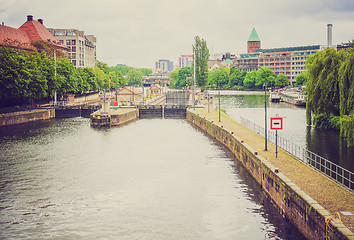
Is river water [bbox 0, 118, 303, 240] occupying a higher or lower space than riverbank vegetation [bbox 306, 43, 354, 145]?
lower

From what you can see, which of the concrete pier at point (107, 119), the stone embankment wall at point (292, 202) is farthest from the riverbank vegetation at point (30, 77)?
the stone embankment wall at point (292, 202)

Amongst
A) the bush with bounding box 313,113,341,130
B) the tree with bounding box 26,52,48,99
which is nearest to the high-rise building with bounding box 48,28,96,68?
the tree with bounding box 26,52,48,99

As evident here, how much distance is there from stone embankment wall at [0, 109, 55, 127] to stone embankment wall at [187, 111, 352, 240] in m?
49.1

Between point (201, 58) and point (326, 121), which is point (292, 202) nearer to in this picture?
point (326, 121)

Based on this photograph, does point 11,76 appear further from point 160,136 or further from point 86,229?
point 86,229

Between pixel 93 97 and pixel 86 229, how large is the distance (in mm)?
125559

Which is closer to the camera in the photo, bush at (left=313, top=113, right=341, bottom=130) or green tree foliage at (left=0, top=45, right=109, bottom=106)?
bush at (left=313, top=113, right=341, bottom=130)

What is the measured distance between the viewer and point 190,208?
102 ft

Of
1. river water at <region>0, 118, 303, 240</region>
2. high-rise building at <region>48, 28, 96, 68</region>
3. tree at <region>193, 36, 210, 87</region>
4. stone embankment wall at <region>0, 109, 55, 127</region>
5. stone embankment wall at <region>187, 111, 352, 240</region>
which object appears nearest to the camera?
stone embankment wall at <region>187, 111, 352, 240</region>

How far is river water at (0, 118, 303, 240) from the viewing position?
27141 mm

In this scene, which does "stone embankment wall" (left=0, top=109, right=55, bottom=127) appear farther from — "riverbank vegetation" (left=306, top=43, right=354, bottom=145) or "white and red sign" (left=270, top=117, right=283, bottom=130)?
"white and red sign" (left=270, top=117, right=283, bottom=130)

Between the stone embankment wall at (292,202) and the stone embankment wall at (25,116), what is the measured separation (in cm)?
4912

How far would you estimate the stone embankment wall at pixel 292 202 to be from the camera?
20.9 m

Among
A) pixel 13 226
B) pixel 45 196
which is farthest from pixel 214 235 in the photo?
pixel 45 196
